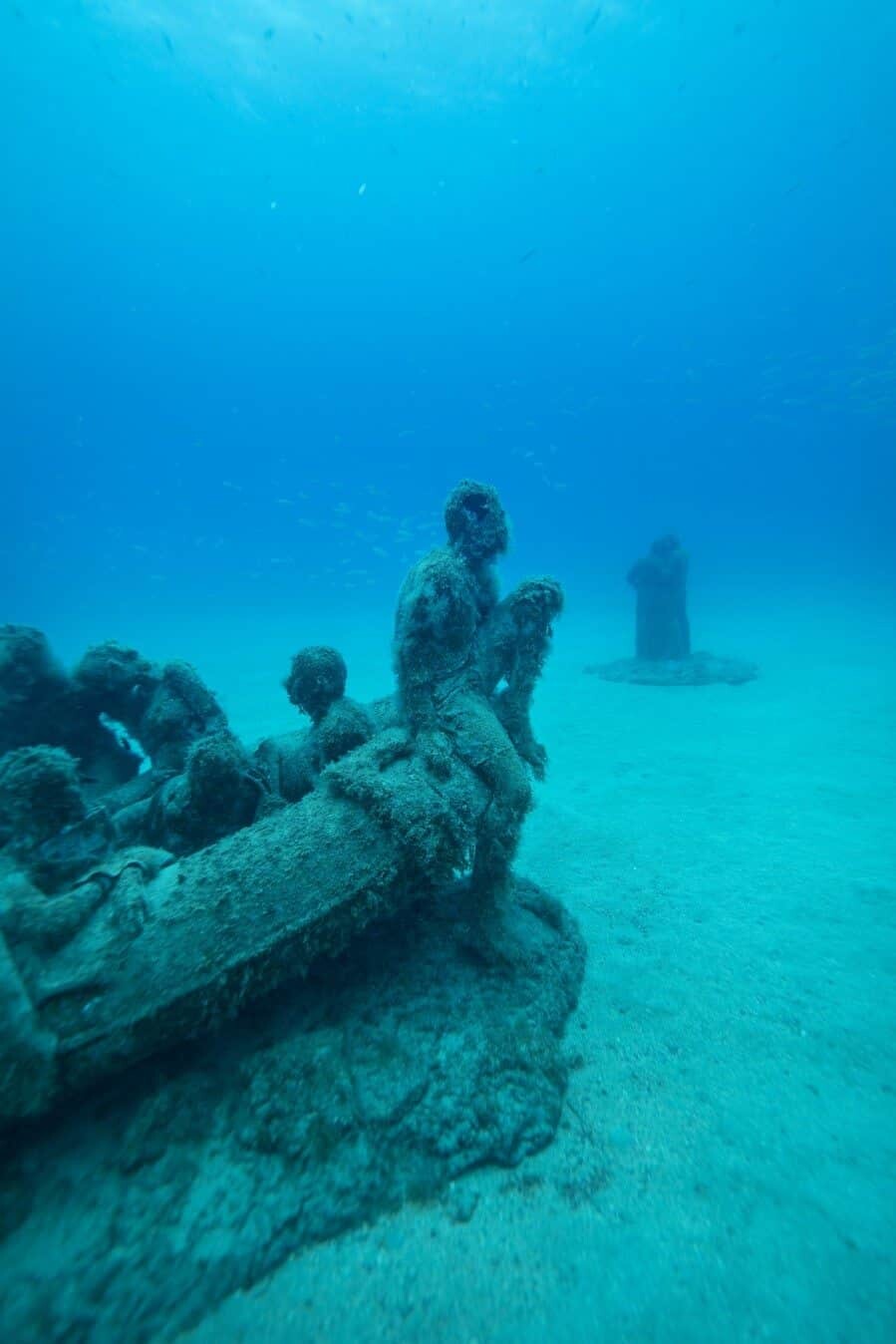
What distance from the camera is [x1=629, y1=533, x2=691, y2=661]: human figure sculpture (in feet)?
65.4

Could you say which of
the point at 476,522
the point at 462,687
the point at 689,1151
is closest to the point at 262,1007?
the point at 462,687

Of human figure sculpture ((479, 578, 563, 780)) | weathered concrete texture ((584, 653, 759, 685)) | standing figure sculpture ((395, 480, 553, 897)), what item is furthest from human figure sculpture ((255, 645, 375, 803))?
weathered concrete texture ((584, 653, 759, 685))

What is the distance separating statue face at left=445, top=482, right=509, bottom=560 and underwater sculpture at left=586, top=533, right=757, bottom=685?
50.2 feet

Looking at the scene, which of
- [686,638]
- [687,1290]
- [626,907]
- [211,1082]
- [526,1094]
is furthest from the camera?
[686,638]

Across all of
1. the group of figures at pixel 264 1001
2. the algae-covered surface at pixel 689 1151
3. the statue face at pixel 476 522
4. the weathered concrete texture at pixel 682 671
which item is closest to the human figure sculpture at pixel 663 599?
the weathered concrete texture at pixel 682 671

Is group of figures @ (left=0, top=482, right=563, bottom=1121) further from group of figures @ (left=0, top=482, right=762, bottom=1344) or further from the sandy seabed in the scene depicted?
the sandy seabed

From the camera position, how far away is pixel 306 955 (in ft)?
9.23

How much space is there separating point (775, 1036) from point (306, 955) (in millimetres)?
3631

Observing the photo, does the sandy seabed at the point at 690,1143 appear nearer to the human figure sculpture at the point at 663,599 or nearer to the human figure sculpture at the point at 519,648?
the human figure sculpture at the point at 519,648

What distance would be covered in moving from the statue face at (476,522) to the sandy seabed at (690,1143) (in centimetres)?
413

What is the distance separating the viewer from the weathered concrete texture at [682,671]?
1808 cm

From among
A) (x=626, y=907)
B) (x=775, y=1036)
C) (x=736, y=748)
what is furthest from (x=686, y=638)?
(x=775, y=1036)

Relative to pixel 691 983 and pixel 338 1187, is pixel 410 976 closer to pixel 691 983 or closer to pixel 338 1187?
pixel 338 1187

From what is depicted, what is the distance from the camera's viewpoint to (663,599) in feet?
66.1
